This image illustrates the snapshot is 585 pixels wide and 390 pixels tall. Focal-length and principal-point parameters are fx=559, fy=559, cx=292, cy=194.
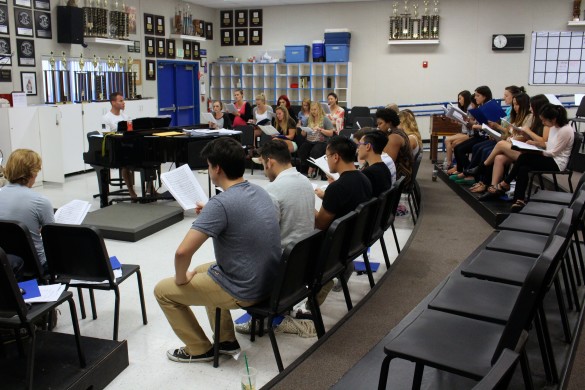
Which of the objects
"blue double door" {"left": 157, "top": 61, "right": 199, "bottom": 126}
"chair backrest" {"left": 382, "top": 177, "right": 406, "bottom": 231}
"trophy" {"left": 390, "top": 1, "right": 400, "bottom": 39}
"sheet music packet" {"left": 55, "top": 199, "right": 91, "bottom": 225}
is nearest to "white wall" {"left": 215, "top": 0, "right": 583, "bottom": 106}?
"trophy" {"left": 390, "top": 1, "right": 400, "bottom": 39}

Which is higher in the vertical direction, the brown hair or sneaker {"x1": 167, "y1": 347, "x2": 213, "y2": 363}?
the brown hair

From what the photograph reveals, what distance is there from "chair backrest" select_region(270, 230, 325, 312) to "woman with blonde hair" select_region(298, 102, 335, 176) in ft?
18.6

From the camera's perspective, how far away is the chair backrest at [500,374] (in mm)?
1321

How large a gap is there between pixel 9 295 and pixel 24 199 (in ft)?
2.95

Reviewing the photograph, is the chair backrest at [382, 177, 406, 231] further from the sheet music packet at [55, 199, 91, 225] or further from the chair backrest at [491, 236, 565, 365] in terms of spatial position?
the chair backrest at [491, 236, 565, 365]

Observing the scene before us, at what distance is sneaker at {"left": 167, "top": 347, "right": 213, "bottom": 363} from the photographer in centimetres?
313

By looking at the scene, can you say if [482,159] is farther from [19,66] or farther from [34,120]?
[19,66]

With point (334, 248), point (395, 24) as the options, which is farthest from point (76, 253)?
point (395, 24)

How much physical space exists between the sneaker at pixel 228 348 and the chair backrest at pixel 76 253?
0.72m

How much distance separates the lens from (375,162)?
444 cm

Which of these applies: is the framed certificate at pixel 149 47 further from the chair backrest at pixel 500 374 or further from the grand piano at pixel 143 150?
the chair backrest at pixel 500 374

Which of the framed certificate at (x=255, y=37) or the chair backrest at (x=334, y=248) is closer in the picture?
the chair backrest at (x=334, y=248)

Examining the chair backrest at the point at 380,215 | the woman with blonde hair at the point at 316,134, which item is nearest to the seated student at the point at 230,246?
the chair backrest at the point at 380,215

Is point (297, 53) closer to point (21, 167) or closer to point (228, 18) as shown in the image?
point (228, 18)
